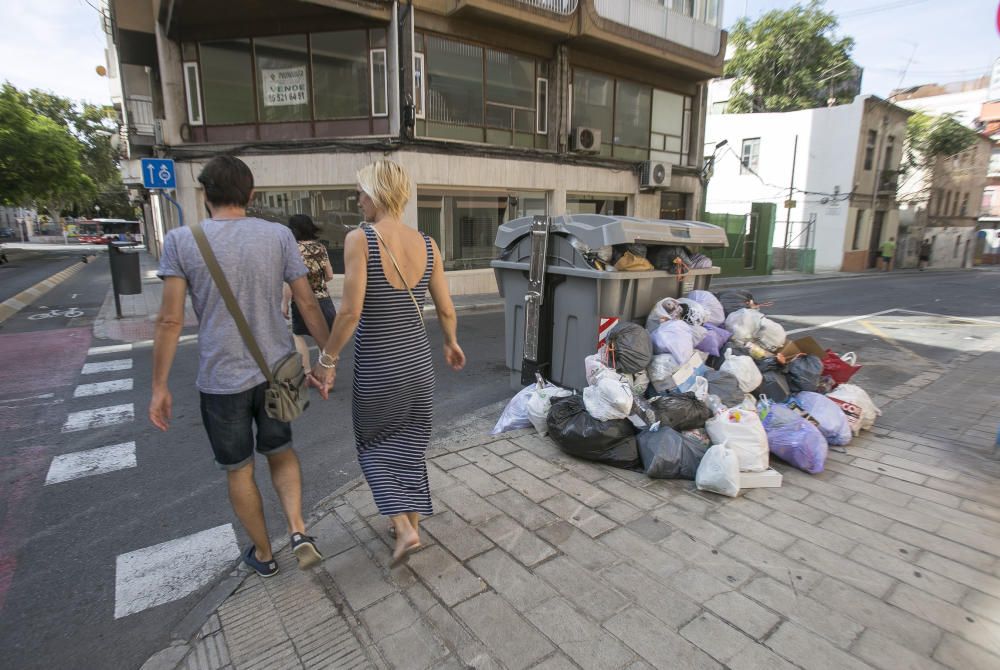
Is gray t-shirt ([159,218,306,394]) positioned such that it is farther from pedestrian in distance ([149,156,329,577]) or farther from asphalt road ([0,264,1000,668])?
asphalt road ([0,264,1000,668])

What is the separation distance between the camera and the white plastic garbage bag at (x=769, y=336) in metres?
4.68

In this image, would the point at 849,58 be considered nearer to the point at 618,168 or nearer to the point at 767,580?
the point at 618,168

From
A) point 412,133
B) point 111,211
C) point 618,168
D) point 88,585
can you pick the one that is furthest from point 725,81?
point 111,211

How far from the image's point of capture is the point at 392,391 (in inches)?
96.1

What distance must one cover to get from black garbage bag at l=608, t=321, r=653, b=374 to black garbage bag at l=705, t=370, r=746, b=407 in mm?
499

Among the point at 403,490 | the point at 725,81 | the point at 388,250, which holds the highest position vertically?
the point at 725,81

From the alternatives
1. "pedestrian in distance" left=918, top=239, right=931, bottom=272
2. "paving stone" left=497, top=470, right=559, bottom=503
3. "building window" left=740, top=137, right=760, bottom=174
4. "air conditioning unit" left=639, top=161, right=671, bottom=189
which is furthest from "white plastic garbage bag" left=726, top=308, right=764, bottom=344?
"pedestrian in distance" left=918, top=239, right=931, bottom=272

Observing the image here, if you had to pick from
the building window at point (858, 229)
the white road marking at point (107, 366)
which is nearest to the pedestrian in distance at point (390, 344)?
the white road marking at point (107, 366)

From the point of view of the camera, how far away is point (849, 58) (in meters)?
27.2

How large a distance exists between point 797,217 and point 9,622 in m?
29.0

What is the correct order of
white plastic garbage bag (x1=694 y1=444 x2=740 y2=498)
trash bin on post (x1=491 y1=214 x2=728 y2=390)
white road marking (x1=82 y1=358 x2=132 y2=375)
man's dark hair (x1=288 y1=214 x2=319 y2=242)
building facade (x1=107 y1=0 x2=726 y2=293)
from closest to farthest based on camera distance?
1. white plastic garbage bag (x1=694 y1=444 x2=740 y2=498)
2. trash bin on post (x1=491 y1=214 x2=728 y2=390)
3. man's dark hair (x1=288 y1=214 x2=319 y2=242)
4. white road marking (x1=82 y1=358 x2=132 y2=375)
5. building facade (x1=107 y1=0 x2=726 y2=293)

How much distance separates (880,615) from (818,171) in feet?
89.6

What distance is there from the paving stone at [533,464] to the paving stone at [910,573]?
168cm

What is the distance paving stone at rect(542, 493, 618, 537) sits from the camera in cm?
286
